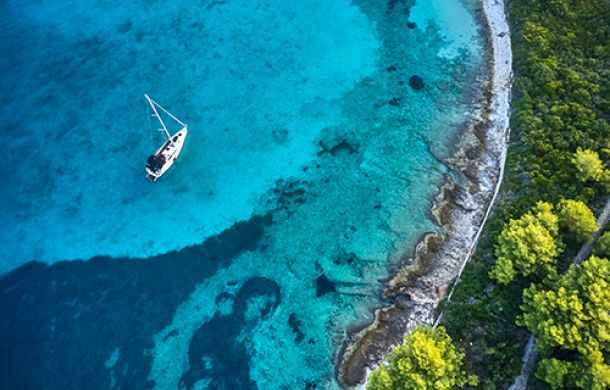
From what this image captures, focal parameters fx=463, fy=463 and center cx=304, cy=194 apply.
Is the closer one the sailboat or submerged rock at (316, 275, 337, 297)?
submerged rock at (316, 275, 337, 297)

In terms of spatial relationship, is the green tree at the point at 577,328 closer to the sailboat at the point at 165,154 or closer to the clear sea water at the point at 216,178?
the clear sea water at the point at 216,178

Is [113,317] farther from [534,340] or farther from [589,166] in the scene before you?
[589,166]

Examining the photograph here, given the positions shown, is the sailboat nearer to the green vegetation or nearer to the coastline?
the coastline

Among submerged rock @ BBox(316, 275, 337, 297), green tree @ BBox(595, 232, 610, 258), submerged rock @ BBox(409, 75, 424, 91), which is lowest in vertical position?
submerged rock @ BBox(316, 275, 337, 297)

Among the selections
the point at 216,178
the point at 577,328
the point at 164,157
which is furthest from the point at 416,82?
the point at 577,328

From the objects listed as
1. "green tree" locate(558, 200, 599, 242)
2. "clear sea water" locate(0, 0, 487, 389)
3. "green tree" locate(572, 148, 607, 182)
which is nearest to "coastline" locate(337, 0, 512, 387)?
"clear sea water" locate(0, 0, 487, 389)

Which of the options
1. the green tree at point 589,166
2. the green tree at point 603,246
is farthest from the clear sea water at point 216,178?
the green tree at point 603,246
